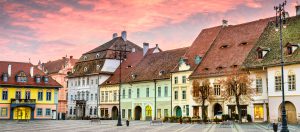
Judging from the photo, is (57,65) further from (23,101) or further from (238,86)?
(238,86)

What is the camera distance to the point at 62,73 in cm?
11850

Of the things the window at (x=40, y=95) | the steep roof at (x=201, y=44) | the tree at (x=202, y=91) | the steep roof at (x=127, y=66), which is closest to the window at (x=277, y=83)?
the tree at (x=202, y=91)

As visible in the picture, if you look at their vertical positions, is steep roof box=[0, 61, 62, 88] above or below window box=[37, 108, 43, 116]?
above

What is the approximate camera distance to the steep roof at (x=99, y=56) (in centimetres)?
9206

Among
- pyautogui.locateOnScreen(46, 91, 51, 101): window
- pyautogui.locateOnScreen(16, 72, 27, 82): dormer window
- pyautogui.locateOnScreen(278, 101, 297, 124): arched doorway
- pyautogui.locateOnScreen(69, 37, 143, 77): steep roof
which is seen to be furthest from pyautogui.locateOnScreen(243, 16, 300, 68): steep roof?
pyautogui.locateOnScreen(16, 72, 27, 82): dormer window

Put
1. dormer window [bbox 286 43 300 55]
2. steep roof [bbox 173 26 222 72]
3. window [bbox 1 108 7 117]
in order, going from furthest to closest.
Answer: window [bbox 1 108 7 117]
steep roof [bbox 173 26 222 72]
dormer window [bbox 286 43 300 55]

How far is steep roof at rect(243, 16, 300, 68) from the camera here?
52478 millimetres

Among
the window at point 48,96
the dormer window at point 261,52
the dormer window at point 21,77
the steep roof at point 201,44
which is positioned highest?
the steep roof at point 201,44

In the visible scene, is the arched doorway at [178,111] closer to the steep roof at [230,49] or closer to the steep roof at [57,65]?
the steep roof at [230,49]

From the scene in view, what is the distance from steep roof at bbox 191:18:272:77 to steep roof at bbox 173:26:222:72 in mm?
1107

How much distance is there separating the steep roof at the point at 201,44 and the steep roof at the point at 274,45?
40.1ft

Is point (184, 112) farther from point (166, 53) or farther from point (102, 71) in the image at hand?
point (102, 71)

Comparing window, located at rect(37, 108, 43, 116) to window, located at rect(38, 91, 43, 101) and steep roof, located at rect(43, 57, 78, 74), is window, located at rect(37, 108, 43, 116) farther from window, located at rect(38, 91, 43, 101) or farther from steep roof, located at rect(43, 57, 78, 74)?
steep roof, located at rect(43, 57, 78, 74)

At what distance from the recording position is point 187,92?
226 ft
